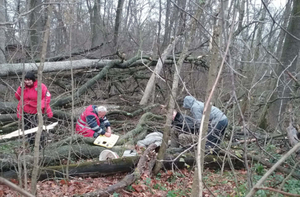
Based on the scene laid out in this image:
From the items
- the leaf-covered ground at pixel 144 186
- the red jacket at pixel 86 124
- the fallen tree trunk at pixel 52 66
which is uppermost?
the fallen tree trunk at pixel 52 66

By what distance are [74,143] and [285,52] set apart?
5621 mm

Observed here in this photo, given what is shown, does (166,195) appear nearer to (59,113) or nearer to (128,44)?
(59,113)

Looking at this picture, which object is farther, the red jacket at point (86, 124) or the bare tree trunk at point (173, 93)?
the red jacket at point (86, 124)

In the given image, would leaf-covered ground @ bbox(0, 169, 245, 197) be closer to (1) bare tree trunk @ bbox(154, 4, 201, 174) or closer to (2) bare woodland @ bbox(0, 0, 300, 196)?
(2) bare woodland @ bbox(0, 0, 300, 196)

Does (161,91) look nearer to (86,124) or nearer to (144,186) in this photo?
(86,124)

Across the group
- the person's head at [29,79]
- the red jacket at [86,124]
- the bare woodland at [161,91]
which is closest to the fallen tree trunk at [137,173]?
the bare woodland at [161,91]

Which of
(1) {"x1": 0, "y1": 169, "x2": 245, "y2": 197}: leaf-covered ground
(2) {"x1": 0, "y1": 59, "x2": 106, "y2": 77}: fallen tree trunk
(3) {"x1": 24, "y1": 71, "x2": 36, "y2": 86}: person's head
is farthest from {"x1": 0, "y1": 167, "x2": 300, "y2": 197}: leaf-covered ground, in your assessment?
(2) {"x1": 0, "y1": 59, "x2": 106, "y2": 77}: fallen tree trunk

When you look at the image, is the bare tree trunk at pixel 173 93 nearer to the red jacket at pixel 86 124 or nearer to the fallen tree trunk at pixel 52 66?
the red jacket at pixel 86 124

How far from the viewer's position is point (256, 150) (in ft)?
16.7

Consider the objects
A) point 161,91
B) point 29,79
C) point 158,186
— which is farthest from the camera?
point 161,91

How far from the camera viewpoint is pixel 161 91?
896cm

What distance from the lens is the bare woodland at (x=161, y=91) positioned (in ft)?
7.98

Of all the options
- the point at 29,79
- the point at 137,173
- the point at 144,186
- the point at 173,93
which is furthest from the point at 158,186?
the point at 29,79

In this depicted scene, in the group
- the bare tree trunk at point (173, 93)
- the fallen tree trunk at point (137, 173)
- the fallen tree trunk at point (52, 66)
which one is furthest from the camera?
the fallen tree trunk at point (52, 66)
